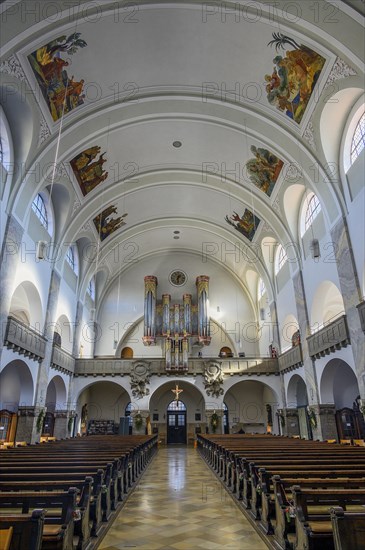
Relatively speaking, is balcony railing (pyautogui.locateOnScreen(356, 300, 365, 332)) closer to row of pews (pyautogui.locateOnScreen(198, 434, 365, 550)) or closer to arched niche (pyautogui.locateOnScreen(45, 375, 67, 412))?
row of pews (pyautogui.locateOnScreen(198, 434, 365, 550))

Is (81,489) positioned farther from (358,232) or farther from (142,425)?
(142,425)

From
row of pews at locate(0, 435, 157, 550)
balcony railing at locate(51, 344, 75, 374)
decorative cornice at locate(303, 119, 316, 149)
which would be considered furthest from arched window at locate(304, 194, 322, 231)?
balcony railing at locate(51, 344, 75, 374)

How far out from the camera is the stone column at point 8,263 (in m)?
12.4

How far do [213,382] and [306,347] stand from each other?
7.27 m

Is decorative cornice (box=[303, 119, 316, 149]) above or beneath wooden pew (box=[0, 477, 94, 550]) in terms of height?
above

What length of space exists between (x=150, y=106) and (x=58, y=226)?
7166mm

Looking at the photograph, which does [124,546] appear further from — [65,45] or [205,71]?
[205,71]

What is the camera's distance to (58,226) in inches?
714

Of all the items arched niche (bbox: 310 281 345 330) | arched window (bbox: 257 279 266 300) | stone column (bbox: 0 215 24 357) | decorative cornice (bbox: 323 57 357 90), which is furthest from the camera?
arched window (bbox: 257 279 266 300)

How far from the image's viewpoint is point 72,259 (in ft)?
70.2

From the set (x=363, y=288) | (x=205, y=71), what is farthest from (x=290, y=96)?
(x=363, y=288)

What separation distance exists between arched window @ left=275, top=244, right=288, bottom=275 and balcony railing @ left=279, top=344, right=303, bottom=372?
4819 millimetres

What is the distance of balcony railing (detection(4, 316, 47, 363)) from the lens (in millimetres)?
12836

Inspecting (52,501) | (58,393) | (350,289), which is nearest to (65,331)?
(58,393)
